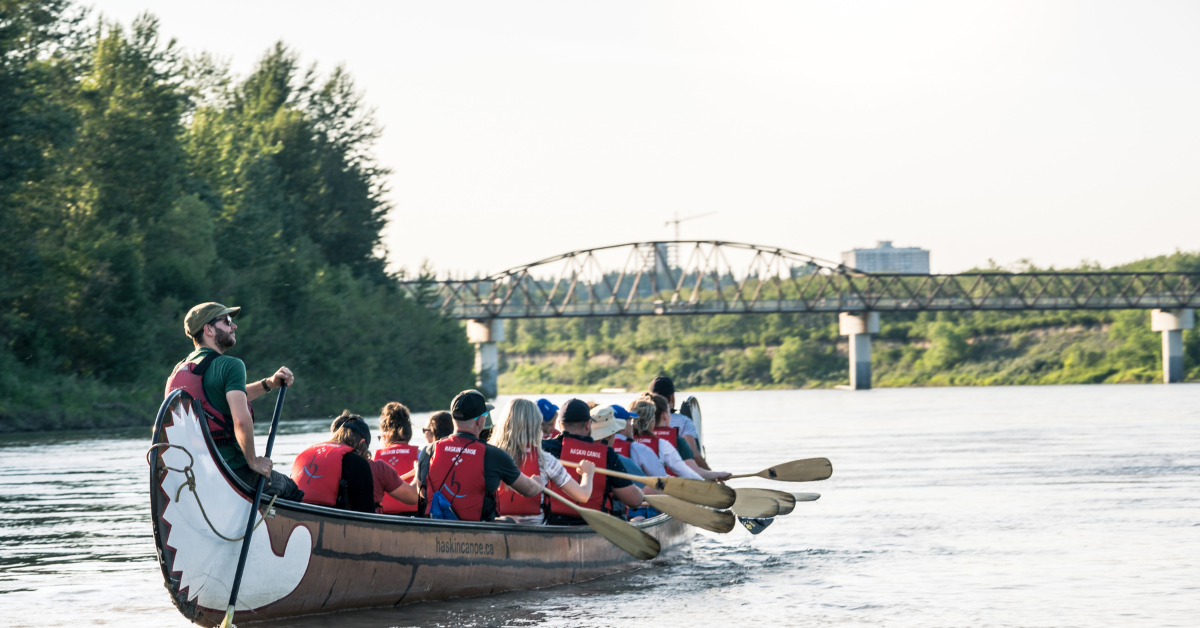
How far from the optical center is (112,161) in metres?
49.9

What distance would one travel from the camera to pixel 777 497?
15773mm

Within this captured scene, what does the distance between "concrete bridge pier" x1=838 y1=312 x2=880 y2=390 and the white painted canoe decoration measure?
117 meters

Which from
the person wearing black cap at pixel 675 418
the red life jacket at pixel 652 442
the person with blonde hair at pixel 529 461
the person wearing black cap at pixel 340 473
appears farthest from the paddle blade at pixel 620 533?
the person wearing black cap at pixel 675 418

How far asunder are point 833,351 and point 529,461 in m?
151

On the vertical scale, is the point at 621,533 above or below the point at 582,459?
below

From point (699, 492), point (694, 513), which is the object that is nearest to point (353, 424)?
point (694, 513)

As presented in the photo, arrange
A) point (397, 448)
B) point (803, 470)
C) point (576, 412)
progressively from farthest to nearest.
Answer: point (803, 470), point (576, 412), point (397, 448)

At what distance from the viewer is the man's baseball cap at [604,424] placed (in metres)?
13.1

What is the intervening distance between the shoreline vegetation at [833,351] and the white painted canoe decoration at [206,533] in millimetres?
132984

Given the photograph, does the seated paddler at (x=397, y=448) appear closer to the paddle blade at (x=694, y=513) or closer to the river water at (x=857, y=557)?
the river water at (x=857, y=557)

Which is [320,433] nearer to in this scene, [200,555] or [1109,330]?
[200,555]

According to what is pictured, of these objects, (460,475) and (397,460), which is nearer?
(460,475)

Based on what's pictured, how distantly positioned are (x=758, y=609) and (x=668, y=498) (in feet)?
6.93

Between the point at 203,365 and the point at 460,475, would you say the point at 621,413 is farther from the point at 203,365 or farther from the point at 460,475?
the point at 203,365
